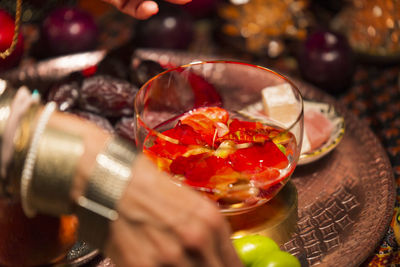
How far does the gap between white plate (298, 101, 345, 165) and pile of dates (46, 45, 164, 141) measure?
30 cm

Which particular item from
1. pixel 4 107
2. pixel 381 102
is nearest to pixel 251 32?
pixel 381 102

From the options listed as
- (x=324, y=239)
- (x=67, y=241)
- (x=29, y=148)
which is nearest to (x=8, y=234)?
(x=67, y=241)

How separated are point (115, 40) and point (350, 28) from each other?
0.61m

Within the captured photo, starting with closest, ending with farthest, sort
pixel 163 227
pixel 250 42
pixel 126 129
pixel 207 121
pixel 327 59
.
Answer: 1. pixel 163 227
2. pixel 207 121
3. pixel 126 129
4. pixel 327 59
5. pixel 250 42

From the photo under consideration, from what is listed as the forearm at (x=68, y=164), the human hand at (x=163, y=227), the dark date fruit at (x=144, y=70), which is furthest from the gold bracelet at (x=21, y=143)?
the dark date fruit at (x=144, y=70)

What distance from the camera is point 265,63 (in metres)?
1.16

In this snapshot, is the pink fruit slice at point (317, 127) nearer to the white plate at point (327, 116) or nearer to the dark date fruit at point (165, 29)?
the white plate at point (327, 116)

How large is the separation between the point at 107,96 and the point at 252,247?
15.1 inches

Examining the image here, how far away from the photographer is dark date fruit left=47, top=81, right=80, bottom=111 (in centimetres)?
82

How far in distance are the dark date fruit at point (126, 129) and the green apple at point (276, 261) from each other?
326 millimetres

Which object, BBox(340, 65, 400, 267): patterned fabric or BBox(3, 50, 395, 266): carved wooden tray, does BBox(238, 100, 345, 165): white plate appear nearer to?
BBox(3, 50, 395, 266): carved wooden tray

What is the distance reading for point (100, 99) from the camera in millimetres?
821

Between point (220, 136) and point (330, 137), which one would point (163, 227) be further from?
point (330, 137)

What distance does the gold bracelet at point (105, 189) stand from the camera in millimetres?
426
